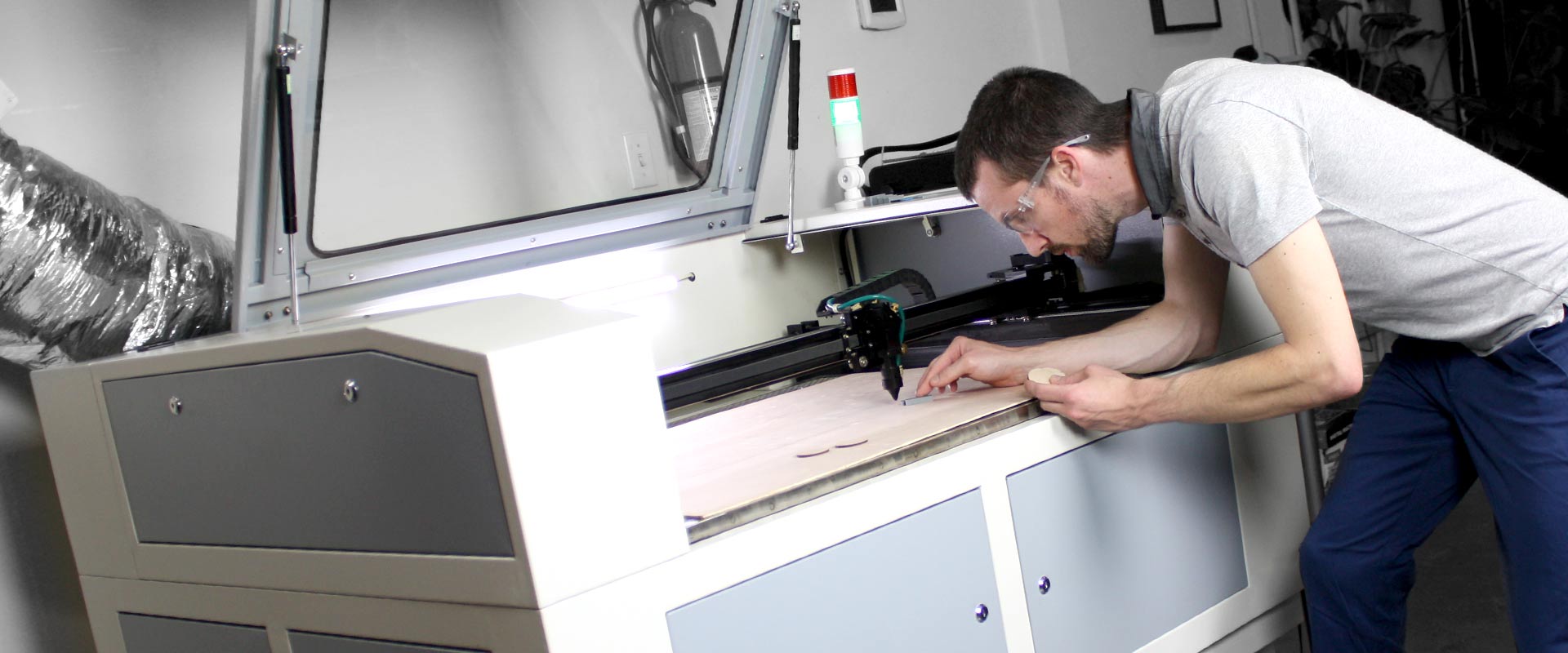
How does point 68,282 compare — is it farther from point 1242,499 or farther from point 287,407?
point 1242,499

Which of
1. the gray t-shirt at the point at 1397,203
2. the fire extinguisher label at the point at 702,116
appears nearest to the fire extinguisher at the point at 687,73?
the fire extinguisher label at the point at 702,116

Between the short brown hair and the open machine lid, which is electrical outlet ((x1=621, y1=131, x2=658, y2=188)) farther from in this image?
the short brown hair

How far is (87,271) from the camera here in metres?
1.62

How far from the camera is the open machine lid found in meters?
1.65

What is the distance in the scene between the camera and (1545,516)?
154 cm

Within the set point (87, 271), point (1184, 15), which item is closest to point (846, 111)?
point (87, 271)

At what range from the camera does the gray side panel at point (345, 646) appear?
118 centimetres

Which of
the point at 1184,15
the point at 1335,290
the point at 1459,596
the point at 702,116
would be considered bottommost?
the point at 1459,596

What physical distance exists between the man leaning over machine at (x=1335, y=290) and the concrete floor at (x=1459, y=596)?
0.44 m

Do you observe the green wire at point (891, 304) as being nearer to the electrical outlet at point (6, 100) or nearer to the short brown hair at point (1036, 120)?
the short brown hair at point (1036, 120)

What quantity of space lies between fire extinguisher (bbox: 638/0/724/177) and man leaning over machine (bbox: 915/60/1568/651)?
66 centimetres

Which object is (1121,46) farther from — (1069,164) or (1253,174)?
(1253,174)

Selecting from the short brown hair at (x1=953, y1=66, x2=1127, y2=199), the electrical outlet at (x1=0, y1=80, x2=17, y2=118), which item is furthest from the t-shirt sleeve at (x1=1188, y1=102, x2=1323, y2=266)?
the electrical outlet at (x1=0, y1=80, x2=17, y2=118)

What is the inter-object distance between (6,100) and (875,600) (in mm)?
1406
